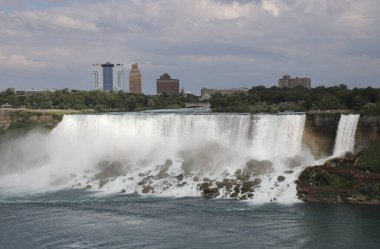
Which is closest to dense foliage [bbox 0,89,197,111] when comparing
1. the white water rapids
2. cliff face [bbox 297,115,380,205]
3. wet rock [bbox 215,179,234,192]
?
the white water rapids

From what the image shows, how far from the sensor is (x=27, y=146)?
52781 millimetres

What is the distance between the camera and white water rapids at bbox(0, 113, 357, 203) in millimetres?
38594

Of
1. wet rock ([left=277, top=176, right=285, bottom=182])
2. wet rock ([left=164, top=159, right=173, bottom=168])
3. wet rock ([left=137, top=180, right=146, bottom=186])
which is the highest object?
wet rock ([left=164, top=159, right=173, bottom=168])

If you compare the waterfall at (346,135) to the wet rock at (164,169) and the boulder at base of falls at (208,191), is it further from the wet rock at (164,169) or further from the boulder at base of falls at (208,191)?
the wet rock at (164,169)

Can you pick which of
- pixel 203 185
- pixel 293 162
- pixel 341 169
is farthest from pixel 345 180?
pixel 203 185

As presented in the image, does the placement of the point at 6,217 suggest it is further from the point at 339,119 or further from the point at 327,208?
the point at 339,119

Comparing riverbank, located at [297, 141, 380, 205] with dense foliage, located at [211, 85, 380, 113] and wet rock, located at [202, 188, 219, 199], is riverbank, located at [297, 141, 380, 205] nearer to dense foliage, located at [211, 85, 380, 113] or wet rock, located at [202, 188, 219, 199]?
dense foliage, located at [211, 85, 380, 113]

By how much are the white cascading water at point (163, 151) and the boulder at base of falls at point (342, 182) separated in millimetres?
1072

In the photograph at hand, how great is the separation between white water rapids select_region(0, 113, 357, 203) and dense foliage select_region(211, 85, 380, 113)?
765cm

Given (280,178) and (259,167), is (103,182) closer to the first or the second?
(259,167)

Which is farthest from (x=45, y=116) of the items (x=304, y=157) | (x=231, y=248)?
(x=231, y=248)

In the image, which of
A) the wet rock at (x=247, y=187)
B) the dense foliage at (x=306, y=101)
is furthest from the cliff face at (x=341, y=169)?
the wet rock at (x=247, y=187)

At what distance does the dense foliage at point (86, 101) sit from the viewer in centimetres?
8681

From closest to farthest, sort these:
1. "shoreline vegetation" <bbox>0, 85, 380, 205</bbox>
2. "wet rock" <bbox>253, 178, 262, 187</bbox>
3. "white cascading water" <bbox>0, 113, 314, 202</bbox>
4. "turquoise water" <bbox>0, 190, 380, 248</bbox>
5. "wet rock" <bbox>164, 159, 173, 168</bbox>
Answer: "turquoise water" <bbox>0, 190, 380, 248</bbox>
"shoreline vegetation" <bbox>0, 85, 380, 205</bbox>
"wet rock" <bbox>253, 178, 262, 187</bbox>
"white cascading water" <bbox>0, 113, 314, 202</bbox>
"wet rock" <bbox>164, 159, 173, 168</bbox>
